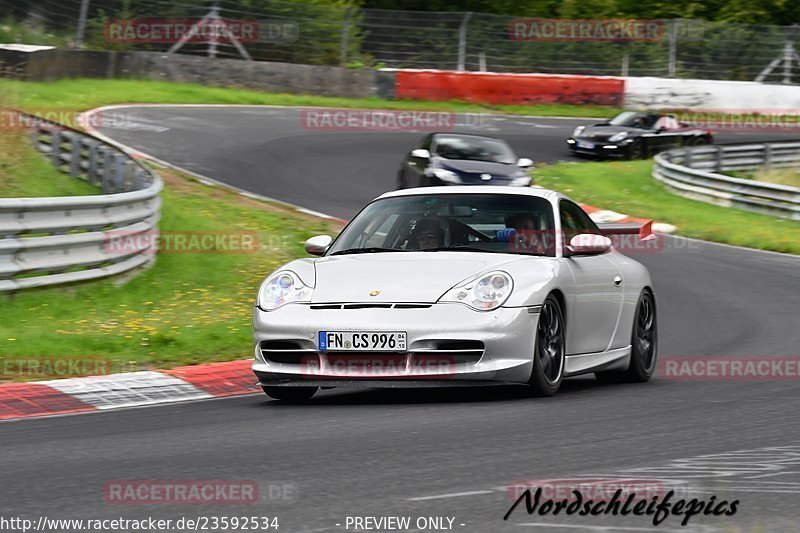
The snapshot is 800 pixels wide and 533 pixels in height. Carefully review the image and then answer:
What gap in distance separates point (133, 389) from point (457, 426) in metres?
2.94

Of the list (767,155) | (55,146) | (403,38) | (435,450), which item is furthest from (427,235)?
(403,38)

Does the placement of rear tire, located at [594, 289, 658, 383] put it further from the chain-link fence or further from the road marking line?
the chain-link fence

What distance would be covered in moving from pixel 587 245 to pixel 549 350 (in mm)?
844

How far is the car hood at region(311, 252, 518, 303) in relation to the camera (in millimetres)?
8219

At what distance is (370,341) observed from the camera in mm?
8055

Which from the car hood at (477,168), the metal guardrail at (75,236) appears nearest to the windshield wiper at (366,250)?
the metal guardrail at (75,236)

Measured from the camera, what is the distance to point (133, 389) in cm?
932

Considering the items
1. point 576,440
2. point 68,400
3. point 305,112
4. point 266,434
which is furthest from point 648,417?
point 305,112

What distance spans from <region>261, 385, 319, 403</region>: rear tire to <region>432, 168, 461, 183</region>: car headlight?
1296 centimetres

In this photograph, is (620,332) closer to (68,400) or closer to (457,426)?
(457,426)

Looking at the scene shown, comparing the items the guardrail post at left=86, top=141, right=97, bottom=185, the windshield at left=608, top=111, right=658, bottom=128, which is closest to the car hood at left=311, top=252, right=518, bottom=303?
the guardrail post at left=86, top=141, right=97, bottom=185

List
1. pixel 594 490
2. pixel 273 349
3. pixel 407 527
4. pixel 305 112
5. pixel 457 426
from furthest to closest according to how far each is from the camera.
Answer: pixel 305 112
pixel 273 349
pixel 457 426
pixel 594 490
pixel 407 527

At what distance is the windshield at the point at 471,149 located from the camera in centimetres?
2256

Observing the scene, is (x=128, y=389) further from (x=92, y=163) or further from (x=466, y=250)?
(x=92, y=163)
